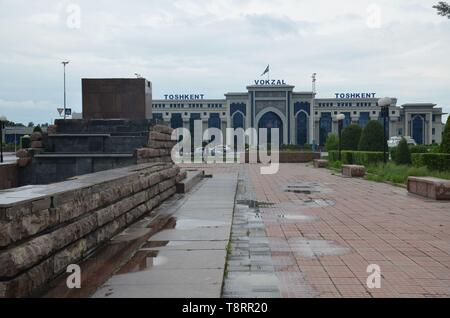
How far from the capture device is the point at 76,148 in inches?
452

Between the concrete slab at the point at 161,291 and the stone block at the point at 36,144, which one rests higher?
the stone block at the point at 36,144

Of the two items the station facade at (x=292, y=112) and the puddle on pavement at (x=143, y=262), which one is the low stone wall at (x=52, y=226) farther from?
the station facade at (x=292, y=112)

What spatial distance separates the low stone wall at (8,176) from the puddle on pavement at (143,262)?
4813 millimetres

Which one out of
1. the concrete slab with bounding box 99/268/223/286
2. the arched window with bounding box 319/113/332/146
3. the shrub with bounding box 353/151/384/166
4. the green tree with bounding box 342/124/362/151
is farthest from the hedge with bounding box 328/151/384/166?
the arched window with bounding box 319/113/332/146

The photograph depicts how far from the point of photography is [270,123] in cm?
8831

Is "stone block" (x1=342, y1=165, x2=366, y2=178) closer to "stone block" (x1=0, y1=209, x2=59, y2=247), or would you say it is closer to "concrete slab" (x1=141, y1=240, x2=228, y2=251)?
"concrete slab" (x1=141, y1=240, x2=228, y2=251)

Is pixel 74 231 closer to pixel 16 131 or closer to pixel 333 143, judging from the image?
pixel 333 143

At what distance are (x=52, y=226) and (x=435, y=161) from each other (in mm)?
15173

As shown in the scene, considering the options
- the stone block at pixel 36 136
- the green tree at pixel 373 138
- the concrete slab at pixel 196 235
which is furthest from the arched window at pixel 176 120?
the concrete slab at pixel 196 235

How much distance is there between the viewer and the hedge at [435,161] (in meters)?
16.5

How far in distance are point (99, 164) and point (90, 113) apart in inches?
106
